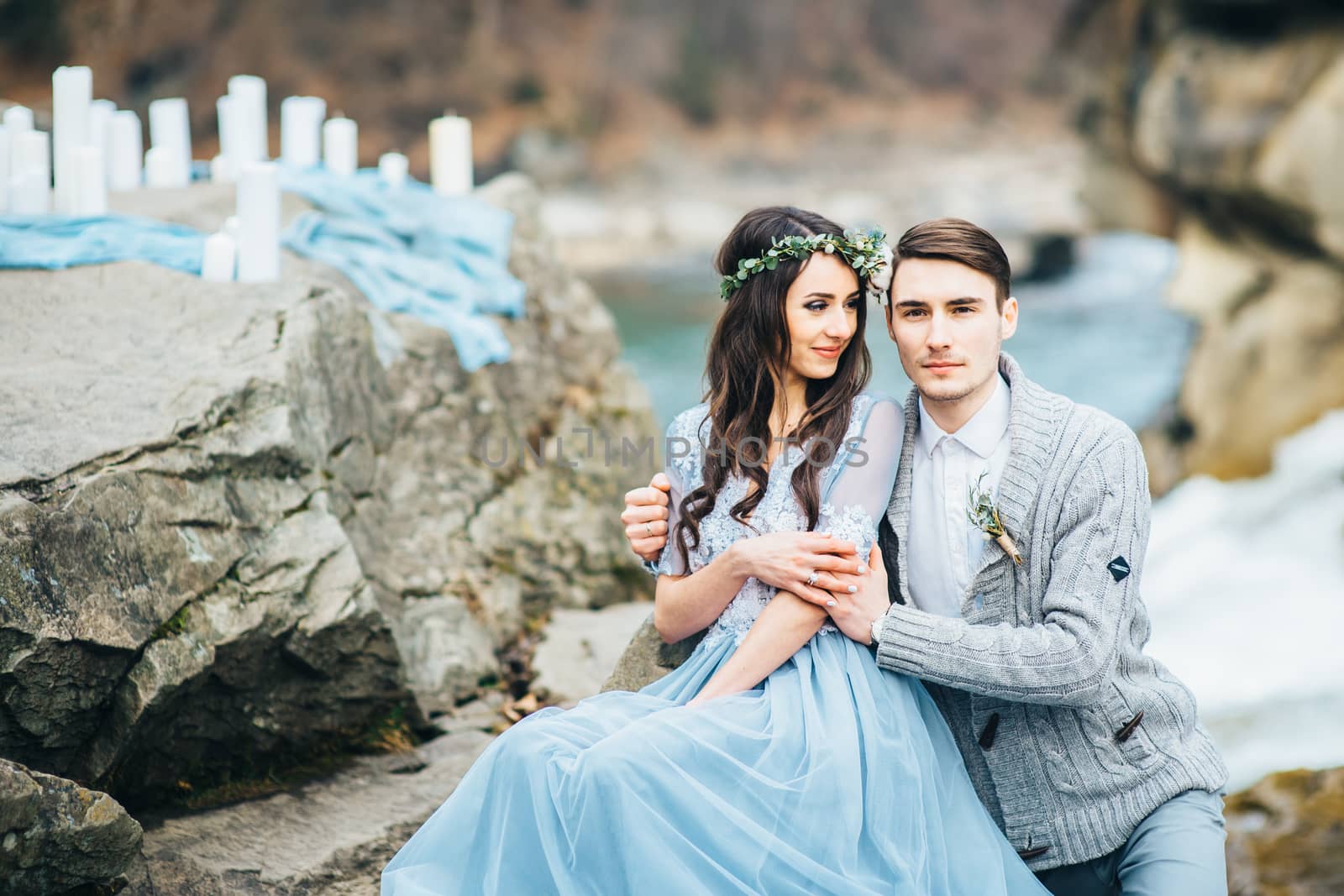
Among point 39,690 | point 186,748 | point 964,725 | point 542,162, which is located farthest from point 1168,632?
point 542,162

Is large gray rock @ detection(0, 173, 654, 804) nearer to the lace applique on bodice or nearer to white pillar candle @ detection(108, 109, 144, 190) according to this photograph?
white pillar candle @ detection(108, 109, 144, 190)

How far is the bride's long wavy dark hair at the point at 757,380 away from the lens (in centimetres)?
279

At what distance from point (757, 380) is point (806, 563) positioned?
0.49 m

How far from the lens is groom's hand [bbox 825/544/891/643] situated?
2.55m

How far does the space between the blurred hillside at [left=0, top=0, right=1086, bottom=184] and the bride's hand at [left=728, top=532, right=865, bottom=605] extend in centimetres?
2011

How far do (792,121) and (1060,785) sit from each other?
1035 inches

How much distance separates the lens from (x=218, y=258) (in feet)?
13.3

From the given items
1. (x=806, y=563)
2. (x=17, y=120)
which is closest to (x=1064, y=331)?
(x=17, y=120)

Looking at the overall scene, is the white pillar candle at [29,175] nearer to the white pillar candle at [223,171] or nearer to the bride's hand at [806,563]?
the white pillar candle at [223,171]

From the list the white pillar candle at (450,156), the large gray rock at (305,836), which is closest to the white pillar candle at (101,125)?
the white pillar candle at (450,156)

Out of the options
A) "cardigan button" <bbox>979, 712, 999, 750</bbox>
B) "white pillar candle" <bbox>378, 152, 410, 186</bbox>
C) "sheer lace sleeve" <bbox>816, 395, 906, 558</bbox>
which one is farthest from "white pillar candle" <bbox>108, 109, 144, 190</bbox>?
"cardigan button" <bbox>979, 712, 999, 750</bbox>

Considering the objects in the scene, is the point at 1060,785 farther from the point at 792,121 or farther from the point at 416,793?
the point at 792,121

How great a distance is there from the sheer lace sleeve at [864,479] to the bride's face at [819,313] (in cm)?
16

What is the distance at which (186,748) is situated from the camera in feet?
10.3
